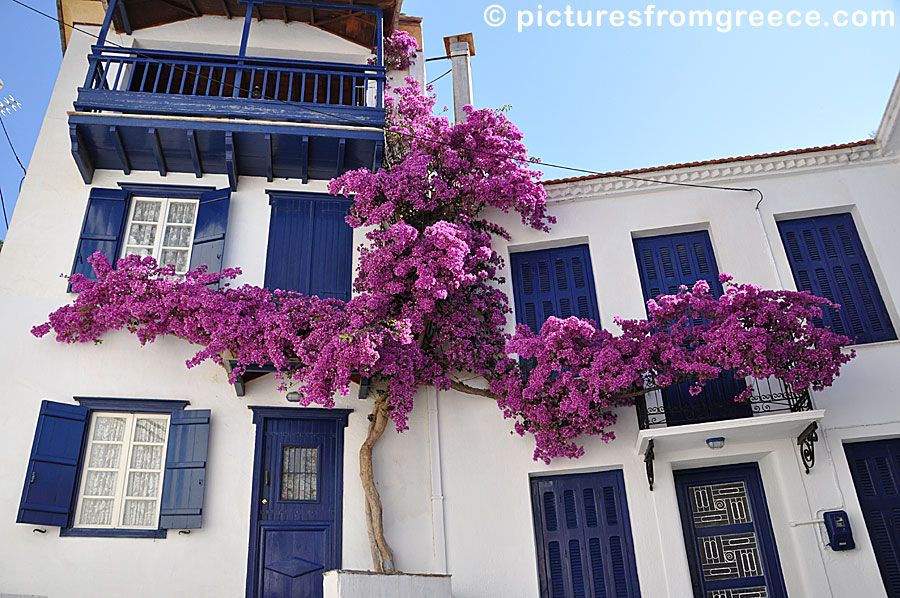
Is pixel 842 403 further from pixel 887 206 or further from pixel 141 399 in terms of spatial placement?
pixel 141 399

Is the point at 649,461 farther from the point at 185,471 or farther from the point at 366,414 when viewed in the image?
the point at 185,471

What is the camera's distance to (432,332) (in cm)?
995

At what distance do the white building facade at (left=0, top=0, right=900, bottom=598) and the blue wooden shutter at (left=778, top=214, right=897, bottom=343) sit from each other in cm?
3

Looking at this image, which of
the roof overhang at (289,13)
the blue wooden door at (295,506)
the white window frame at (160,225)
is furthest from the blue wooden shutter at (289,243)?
the roof overhang at (289,13)

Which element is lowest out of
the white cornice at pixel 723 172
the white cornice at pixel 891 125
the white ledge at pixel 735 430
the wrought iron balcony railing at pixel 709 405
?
the white ledge at pixel 735 430

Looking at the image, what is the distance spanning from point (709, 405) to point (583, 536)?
2.30m

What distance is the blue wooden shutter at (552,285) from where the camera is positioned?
1065 centimetres

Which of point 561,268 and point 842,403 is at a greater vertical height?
point 561,268

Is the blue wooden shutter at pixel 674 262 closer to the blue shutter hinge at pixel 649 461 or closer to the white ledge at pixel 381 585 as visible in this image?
the blue shutter hinge at pixel 649 461

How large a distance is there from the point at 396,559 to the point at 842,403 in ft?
19.2

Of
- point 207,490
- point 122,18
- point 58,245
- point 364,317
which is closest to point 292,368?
point 364,317

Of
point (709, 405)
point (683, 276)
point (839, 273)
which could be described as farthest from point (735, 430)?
point (839, 273)

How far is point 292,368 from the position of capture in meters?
9.21

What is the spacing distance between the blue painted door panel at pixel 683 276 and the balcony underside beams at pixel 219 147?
4197 millimetres
